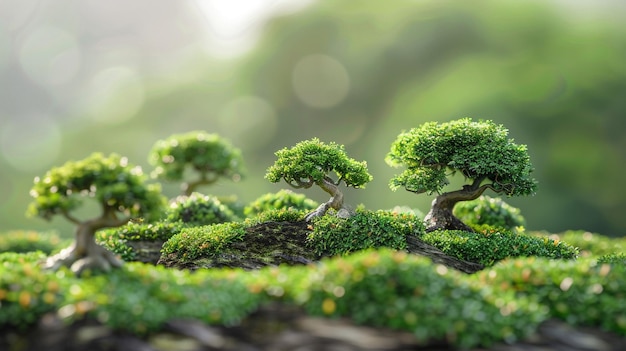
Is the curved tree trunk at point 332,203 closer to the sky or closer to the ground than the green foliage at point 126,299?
closer to the sky

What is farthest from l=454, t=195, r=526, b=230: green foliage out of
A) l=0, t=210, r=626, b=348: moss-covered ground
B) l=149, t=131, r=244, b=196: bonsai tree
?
l=0, t=210, r=626, b=348: moss-covered ground

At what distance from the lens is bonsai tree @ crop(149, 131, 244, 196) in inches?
681

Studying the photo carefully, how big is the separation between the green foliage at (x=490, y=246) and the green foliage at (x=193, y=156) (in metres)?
7.04

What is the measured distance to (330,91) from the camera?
1181 inches

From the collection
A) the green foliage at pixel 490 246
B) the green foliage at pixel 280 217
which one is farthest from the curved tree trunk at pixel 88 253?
the green foliage at pixel 490 246

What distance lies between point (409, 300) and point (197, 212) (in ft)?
31.8

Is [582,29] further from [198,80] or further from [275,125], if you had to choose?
[198,80]

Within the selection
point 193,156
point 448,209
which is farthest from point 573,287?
point 193,156

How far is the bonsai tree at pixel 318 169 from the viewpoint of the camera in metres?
12.1

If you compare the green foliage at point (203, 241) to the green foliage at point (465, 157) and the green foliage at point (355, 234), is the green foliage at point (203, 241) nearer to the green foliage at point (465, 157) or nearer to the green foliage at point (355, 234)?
the green foliage at point (355, 234)

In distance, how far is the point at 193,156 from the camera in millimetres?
17406

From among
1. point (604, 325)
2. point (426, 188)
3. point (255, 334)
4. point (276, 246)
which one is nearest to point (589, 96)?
point (426, 188)

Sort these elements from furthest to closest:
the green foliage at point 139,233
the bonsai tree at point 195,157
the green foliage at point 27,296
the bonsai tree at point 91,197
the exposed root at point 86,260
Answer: the bonsai tree at point 195,157, the green foliage at point 139,233, the bonsai tree at point 91,197, the exposed root at point 86,260, the green foliage at point 27,296

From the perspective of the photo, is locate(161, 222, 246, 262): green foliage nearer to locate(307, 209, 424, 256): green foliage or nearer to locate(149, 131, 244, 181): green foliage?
locate(307, 209, 424, 256): green foliage
